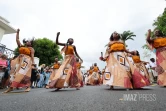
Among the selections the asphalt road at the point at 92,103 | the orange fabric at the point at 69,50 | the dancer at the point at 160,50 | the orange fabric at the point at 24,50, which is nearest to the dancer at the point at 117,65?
the dancer at the point at 160,50

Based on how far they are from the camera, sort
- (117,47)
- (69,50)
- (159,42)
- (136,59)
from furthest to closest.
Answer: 1. (136,59)
2. (69,50)
3. (159,42)
4. (117,47)

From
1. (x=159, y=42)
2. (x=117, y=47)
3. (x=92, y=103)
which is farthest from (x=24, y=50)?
(x=159, y=42)

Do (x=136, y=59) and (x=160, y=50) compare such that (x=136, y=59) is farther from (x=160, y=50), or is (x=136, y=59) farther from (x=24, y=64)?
(x=24, y=64)

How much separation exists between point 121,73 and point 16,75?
3.46 m

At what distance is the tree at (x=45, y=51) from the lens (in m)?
38.7

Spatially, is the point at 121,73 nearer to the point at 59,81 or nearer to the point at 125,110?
the point at 59,81

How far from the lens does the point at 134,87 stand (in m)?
5.48

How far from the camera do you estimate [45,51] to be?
39250 millimetres

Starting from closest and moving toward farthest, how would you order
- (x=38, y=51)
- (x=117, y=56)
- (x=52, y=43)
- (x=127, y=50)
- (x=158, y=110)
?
(x=158, y=110) < (x=117, y=56) < (x=127, y=50) < (x=38, y=51) < (x=52, y=43)

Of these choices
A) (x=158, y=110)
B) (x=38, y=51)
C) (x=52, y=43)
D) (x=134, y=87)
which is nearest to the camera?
(x=158, y=110)

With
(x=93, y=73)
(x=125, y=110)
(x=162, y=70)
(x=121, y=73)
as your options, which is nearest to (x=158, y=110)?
(x=125, y=110)

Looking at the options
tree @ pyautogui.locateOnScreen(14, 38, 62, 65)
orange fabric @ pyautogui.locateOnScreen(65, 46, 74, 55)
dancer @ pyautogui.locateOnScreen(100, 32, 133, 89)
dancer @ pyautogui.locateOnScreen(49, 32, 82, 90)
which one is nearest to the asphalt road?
dancer @ pyautogui.locateOnScreen(100, 32, 133, 89)

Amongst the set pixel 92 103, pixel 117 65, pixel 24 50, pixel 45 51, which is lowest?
pixel 92 103

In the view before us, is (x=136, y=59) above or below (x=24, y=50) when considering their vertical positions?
above
